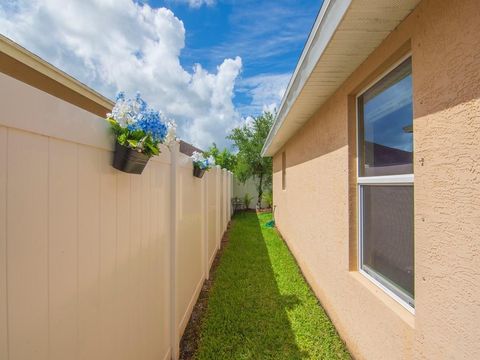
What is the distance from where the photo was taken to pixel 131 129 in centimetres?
152

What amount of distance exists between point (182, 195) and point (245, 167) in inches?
505

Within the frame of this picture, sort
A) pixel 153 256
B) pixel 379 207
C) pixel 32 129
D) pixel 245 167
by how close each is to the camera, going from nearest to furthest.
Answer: pixel 32 129, pixel 153 256, pixel 379 207, pixel 245 167

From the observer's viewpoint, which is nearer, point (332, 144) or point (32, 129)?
point (32, 129)

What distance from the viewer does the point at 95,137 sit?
1362 millimetres

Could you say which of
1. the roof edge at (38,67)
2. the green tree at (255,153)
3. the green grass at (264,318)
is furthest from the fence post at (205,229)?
the green tree at (255,153)

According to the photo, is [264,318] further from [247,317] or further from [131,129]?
[131,129]

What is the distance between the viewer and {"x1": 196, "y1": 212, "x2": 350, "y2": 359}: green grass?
9.35 ft

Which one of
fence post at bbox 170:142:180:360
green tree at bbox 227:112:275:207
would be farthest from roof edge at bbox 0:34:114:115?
green tree at bbox 227:112:275:207

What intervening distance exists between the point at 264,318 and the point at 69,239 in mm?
2948

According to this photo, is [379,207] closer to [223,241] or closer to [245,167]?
[223,241]

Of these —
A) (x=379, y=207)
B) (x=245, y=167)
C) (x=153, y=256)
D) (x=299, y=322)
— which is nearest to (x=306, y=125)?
(x=379, y=207)

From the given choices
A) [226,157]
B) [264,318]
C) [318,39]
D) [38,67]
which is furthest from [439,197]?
[226,157]

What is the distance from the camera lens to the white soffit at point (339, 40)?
1.74 meters

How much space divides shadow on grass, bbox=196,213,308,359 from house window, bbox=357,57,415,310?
1252 mm
